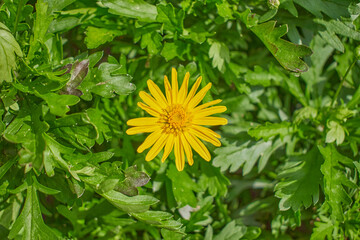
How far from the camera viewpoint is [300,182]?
228 centimetres

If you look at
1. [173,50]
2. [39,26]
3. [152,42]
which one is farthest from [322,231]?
[39,26]

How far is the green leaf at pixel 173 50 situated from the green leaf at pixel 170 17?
0.24 feet

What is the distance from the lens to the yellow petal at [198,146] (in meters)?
2.00

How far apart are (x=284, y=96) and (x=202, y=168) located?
917mm

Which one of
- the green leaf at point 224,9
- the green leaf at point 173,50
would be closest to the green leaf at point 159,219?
the green leaf at point 173,50

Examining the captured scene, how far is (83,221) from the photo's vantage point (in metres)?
2.42

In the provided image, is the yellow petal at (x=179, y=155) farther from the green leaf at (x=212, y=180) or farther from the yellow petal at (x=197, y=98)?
the green leaf at (x=212, y=180)

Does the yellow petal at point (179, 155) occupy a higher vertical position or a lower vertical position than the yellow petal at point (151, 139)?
lower

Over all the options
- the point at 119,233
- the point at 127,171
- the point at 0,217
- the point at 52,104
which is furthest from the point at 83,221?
the point at 52,104

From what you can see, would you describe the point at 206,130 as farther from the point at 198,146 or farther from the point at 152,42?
the point at 152,42

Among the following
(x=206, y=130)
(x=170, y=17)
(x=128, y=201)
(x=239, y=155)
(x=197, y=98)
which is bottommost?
(x=239, y=155)

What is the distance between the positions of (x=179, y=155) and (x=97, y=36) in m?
0.75

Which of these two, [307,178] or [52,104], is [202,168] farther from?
[52,104]

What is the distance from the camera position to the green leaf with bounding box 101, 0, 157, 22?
2.08 meters
